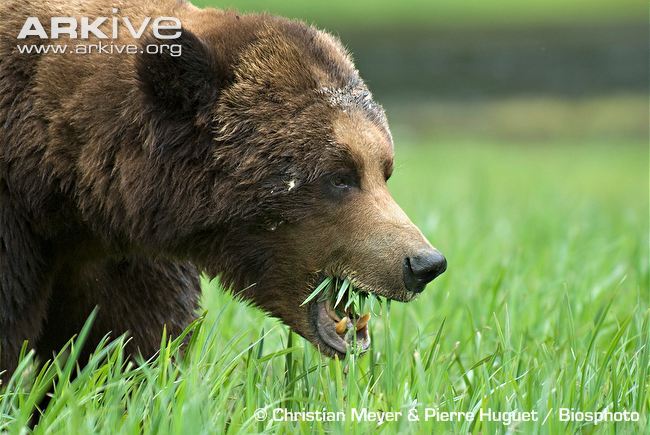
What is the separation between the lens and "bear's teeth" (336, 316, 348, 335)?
3.78 meters

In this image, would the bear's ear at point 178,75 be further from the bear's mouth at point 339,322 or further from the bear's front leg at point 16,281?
the bear's mouth at point 339,322

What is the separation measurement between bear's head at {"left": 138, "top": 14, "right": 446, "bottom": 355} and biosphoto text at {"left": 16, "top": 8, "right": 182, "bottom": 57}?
232 mm

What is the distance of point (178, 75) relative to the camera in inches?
147

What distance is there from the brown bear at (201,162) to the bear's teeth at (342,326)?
37 mm

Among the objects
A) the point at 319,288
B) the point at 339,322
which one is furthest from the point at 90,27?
the point at 339,322

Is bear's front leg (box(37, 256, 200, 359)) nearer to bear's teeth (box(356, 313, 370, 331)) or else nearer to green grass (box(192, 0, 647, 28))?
bear's teeth (box(356, 313, 370, 331))

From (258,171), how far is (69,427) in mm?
1186

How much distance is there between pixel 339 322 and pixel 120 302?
982mm

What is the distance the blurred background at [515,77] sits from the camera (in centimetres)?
2225

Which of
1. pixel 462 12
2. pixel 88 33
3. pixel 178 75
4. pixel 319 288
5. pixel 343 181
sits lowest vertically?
pixel 319 288

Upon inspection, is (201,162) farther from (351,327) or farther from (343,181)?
(351,327)

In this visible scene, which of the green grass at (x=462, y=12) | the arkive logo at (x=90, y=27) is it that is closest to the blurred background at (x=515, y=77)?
the green grass at (x=462, y=12)

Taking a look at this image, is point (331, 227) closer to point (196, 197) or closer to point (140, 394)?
point (196, 197)

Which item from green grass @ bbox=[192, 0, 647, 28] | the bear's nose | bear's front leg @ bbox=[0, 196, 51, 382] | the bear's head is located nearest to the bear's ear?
the bear's head
